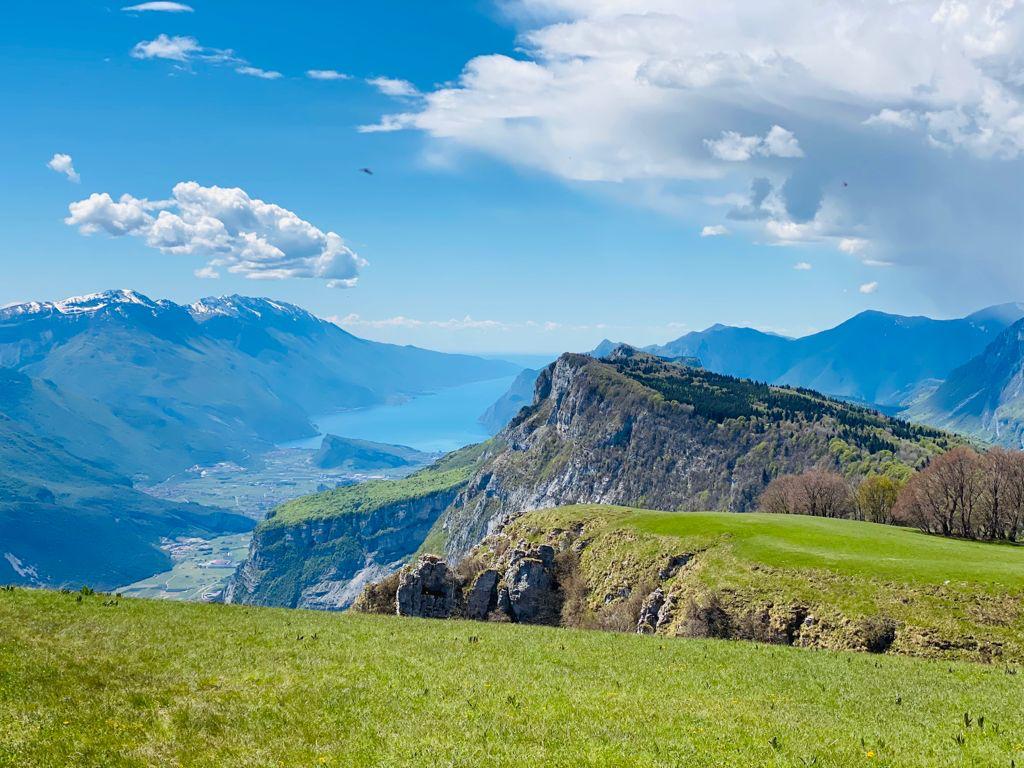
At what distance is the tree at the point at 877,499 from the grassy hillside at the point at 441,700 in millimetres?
102117

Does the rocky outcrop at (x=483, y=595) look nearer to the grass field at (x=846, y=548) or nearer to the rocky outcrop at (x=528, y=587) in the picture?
the rocky outcrop at (x=528, y=587)

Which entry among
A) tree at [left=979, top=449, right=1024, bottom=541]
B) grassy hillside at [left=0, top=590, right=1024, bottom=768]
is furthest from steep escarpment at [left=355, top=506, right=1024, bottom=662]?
tree at [left=979, top=449, right=1024, bottom=541]

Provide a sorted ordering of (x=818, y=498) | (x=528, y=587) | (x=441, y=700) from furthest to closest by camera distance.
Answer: (x=818, y=498) → (x=528, y=587) → (x=441, y=700)

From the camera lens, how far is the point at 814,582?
53.3 metres

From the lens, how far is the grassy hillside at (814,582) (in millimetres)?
44406

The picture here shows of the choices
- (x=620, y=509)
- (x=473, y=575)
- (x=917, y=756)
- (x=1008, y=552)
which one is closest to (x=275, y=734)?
(x=917, y=756)

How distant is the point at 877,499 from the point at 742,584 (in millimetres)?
86376

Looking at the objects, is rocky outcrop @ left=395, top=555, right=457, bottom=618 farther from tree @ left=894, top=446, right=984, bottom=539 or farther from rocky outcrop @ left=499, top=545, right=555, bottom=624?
tree @ left=894, top=446, right=984, bottom=539

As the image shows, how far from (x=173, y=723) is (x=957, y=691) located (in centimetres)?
3209

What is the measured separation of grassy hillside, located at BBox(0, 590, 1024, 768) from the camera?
17.9 m

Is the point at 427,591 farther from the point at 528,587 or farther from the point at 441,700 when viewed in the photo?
the point at 441,700

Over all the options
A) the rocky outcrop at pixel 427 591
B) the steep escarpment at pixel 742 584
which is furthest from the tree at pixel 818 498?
the rocky outcrop at pixel 427 591

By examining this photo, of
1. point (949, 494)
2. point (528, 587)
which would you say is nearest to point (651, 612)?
point (528, 587)

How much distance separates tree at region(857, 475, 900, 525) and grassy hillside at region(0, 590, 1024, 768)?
10212cm
